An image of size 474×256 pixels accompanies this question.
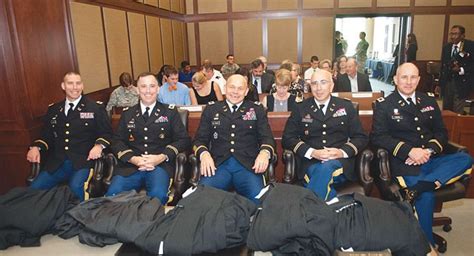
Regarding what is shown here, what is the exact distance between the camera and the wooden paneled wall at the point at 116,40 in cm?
445

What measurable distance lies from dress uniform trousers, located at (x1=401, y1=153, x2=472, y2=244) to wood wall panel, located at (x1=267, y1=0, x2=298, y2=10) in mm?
8084

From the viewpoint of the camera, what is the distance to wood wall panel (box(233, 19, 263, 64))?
9984 mm

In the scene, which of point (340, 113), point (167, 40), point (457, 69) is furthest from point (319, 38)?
point (340, 113)

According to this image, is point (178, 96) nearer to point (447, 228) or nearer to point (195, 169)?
point (195, 169)

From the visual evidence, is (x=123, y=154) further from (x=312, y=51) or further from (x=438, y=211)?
(x=312, y=51)

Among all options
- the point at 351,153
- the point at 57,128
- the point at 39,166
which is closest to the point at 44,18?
the point at 57,128

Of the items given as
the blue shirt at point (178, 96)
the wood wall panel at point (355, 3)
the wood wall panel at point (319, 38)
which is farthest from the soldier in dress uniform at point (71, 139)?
the wood wall panel at point (355, 3)

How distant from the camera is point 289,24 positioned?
989 centimetres

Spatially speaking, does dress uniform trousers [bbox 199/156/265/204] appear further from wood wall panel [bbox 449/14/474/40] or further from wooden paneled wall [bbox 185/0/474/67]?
wood wall panel [bbox 449/14/474/40]

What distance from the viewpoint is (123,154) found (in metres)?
2.68

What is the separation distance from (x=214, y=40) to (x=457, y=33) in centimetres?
655

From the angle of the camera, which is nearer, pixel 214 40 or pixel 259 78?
pixel 259 78

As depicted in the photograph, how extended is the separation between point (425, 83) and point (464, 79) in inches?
171

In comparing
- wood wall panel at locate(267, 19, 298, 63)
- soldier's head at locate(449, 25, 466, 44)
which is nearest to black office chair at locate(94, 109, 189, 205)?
soldier's head at locate(449, 25, 466, 44)
